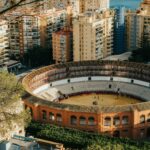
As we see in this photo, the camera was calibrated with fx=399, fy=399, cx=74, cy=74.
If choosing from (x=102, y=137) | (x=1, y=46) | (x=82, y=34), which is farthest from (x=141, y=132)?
(x=1, y=46)

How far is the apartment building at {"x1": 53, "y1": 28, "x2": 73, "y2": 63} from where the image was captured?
4538 cm

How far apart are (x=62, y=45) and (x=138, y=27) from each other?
29.8 feet

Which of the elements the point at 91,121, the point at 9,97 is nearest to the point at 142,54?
the point at 91,121

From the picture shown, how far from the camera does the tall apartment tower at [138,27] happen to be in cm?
4562

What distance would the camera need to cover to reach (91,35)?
142 feet

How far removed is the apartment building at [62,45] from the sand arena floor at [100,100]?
9.59 meters

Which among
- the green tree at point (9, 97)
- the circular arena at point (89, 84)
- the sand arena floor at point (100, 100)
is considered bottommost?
the sand arena floor at point (100, 100)

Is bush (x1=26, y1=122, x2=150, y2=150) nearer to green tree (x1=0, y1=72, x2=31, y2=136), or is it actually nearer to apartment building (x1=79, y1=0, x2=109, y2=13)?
green tree (x1=0, y1=72, x2=31, y2=136)

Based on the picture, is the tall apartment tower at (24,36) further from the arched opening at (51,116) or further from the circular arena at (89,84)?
the arched opening at (51,116)

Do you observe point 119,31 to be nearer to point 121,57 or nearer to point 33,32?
point 121,57

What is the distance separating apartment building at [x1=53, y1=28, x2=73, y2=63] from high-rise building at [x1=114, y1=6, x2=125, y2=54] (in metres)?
5.84

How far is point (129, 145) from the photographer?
74.2 ft

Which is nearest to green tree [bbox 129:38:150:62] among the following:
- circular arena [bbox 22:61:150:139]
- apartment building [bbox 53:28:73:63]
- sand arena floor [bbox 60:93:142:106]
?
circular arena [bbox 22:61:150:139]

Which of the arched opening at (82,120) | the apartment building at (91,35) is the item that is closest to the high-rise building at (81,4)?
the apartment building at (91,35)
